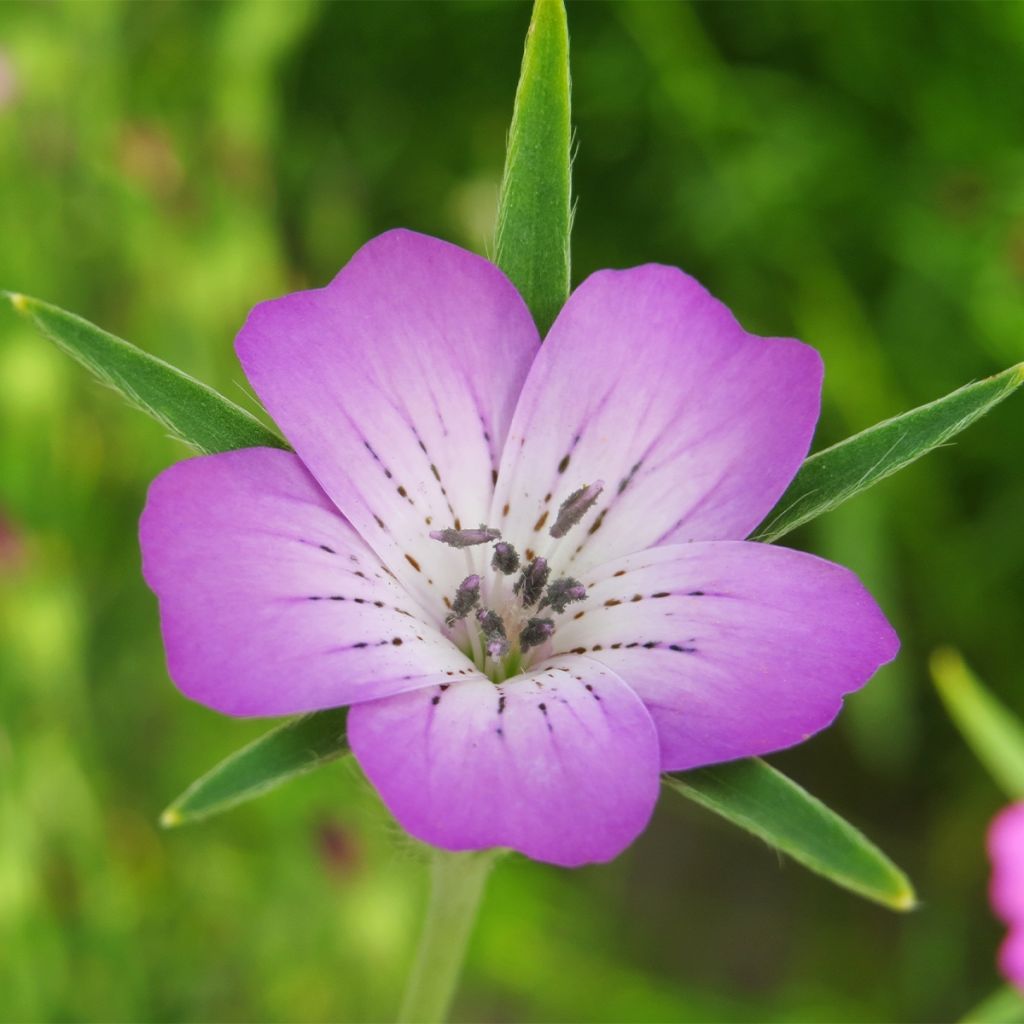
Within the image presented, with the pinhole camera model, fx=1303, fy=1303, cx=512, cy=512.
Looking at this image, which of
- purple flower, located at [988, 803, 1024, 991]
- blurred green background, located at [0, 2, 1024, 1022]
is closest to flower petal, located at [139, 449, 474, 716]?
blurred green background, located at [0, 2, 1024, 1022]

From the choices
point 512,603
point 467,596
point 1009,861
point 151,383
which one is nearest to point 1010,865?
point 1009,861

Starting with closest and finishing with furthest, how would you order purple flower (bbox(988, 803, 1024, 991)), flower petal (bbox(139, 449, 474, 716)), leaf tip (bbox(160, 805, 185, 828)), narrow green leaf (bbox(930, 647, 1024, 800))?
leaf tip (bbox(160, 805, 185, 828))
flower petal (bbox(139, 449, 474, 716))
narrow green leaf (bbox(930, 647, 1024, 800))
purple flower (bbox(988, 803, 1024, 991))

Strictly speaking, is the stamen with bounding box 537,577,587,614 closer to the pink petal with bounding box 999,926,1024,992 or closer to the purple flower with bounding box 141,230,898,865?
the purple flower with bounding box 141,230,898,865

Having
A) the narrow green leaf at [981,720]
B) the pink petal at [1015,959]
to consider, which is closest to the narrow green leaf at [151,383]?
the narrow green leaf at [981,720]

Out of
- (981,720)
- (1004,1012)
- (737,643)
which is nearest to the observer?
(737,643)

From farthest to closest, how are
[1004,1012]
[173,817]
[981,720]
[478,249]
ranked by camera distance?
[478,249]
[1004,1012]
[981,720]
[173,817]

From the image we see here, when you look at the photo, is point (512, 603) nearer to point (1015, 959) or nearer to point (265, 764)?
point (265, 764)
